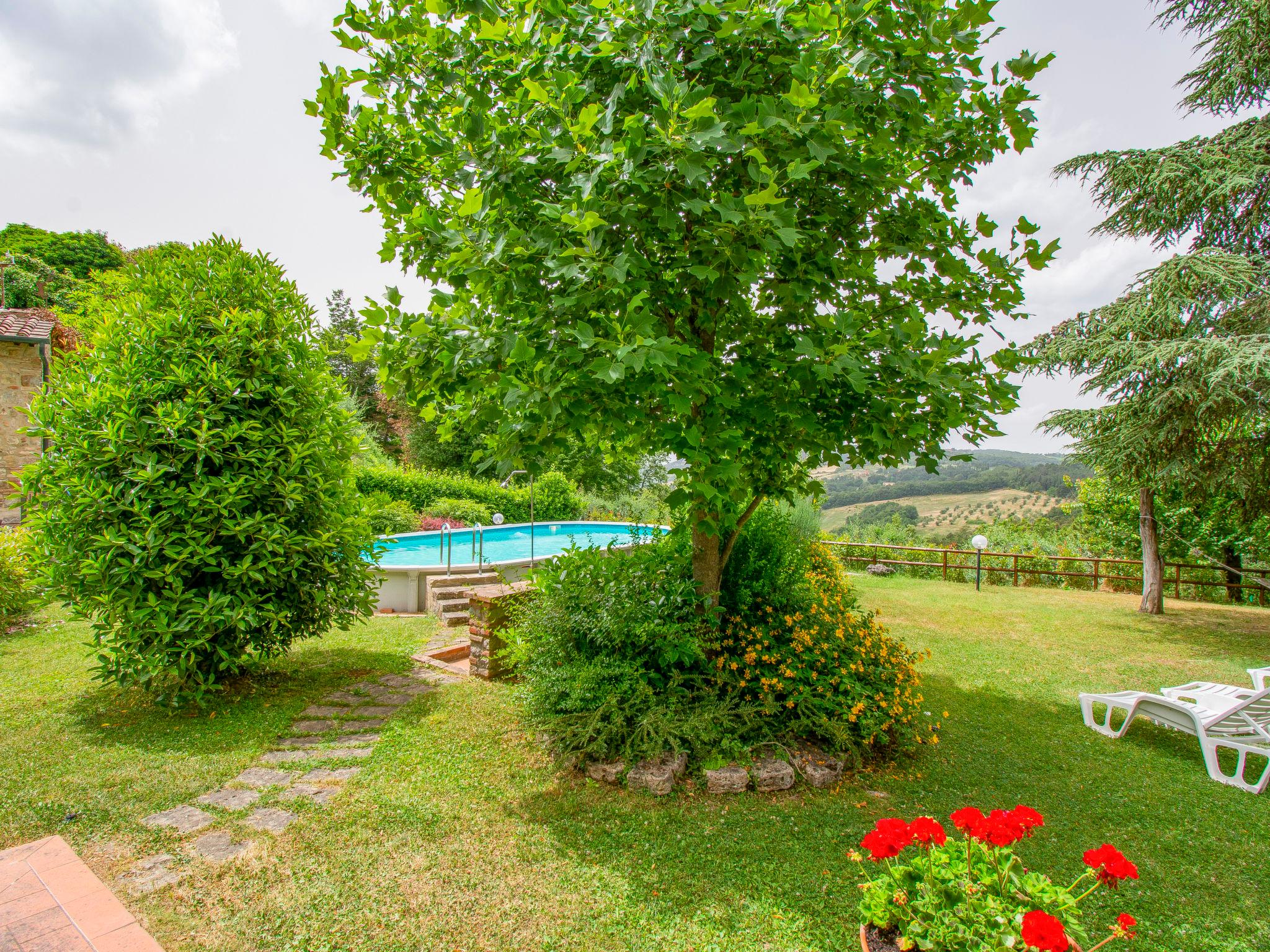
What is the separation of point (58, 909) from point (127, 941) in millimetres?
461

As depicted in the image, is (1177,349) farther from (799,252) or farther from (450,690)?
(450,690)

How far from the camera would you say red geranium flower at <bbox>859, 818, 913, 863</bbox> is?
6.28ft

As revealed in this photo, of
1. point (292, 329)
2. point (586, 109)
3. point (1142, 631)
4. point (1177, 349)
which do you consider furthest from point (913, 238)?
point (1142, 631)

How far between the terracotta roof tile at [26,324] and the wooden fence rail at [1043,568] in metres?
16.3

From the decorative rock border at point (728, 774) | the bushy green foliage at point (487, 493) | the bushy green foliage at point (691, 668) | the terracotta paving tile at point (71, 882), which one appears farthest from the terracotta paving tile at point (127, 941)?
the bushy green foliage at point (487, 493)

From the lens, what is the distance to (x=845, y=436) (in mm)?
3908

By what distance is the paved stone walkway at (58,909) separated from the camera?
231cm

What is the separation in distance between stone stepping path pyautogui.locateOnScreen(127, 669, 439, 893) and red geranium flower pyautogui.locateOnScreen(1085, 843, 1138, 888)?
11.4 ft

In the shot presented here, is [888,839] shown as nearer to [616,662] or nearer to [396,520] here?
[616,662]

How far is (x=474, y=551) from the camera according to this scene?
39.5 feet

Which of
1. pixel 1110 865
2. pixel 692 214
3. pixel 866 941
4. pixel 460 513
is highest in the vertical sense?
pixel 692 214

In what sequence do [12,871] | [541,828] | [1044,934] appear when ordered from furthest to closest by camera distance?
Answer: 1. [541,828]
2. [12,871]
3. [1044,934]

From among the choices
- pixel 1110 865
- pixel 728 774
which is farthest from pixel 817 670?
pixel 1110 865

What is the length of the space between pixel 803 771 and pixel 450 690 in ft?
10.1
